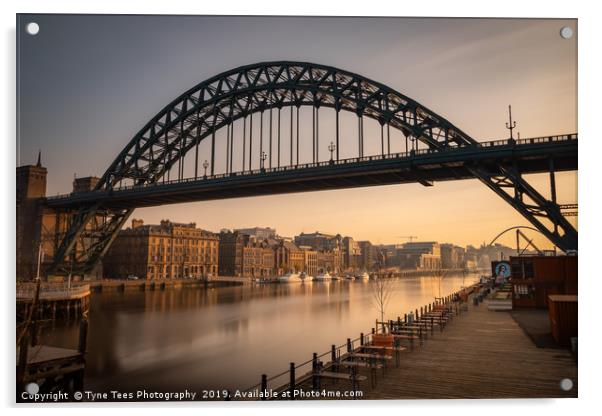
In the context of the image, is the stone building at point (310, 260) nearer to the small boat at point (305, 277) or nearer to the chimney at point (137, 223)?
the small boat at point (305, 277)

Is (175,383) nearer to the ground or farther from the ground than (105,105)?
nearer to the ground

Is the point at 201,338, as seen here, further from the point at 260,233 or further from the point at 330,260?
the point at 330,260

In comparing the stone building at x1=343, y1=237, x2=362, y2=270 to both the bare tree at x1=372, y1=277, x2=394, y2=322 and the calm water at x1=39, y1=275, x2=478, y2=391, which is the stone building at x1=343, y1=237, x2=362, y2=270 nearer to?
the bare tree at x1=372, y1=277, x2=394, y2=322

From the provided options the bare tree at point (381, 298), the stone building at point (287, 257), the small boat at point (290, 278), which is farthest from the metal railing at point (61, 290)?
the stone building at point (287, 257)

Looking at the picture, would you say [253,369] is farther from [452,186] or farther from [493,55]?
[493,55]

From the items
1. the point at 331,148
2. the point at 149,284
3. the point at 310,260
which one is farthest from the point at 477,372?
the point at 310,260

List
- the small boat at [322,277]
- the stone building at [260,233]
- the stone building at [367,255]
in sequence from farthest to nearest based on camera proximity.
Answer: the stone building at [367,255]
the small boat at [322,277]
the stone building at [260,233]
